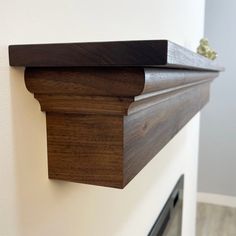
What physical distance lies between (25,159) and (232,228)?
3261mm

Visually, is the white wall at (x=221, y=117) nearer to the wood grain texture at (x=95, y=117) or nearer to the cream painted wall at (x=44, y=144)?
the cream painted wall at (x=44, y=144)

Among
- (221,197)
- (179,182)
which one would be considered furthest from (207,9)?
(179,182)

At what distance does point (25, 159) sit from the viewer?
0.52 m

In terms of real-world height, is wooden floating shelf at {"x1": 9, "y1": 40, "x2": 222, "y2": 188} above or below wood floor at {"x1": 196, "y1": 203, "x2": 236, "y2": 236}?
above

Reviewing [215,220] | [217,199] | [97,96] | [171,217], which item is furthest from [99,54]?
[217,199]

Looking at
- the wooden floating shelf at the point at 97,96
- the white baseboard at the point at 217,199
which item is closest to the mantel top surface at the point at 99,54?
the wooden floating shelf at the point at 97,96

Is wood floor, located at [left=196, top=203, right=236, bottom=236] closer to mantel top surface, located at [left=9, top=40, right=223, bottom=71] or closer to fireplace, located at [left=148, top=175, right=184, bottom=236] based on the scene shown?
fireplace, located at [left=148, top=175, right=184, bottom=236]

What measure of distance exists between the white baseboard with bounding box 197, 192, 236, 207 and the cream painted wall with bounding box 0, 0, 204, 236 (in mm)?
3062

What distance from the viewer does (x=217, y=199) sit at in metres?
3.86

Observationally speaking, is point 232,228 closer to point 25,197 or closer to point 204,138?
point 204,138

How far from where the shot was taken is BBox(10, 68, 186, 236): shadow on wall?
51 centimetres

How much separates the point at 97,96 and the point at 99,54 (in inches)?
3.0

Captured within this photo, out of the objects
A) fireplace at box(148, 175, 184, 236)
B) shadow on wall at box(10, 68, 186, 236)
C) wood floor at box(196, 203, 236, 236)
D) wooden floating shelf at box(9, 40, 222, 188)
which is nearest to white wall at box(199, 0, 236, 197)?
wood floor at box(196, 203, 236, 236)

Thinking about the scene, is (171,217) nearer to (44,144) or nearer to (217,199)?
(44,144)
